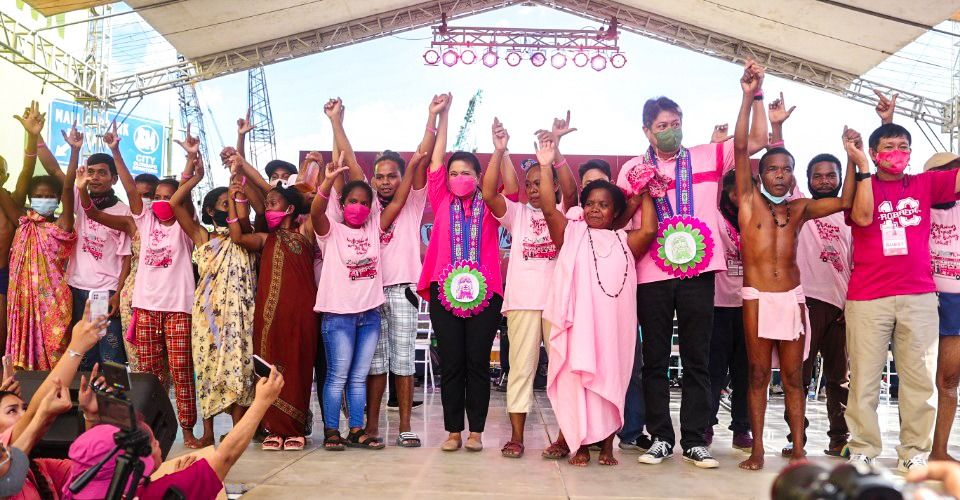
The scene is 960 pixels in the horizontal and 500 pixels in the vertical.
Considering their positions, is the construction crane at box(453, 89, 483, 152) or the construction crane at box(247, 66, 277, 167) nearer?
the construction crane at box(453, 89, 483, 152)

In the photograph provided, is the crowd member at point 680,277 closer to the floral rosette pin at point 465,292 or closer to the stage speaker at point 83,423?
the floral rosette pin at point 465,292

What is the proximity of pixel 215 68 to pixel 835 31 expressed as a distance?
9799 mm

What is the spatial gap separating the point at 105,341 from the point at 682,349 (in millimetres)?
3581

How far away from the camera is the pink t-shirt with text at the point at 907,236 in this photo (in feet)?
13.4

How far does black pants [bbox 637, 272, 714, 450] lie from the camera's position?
420 centimetres

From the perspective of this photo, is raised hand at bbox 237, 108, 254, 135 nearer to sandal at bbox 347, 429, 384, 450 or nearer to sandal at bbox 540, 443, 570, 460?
sandal at bbox 347, 429, 384, 450

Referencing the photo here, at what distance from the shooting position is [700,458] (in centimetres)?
411

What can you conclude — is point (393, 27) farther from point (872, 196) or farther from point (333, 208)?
point (872, 196)

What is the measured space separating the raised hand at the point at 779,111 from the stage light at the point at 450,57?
9.81 m

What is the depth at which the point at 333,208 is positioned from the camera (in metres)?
4.83

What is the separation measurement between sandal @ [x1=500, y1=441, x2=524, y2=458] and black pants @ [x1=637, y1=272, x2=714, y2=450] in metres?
0.72

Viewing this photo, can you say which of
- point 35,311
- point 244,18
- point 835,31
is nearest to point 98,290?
point 35,311

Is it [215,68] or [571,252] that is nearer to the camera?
[571,252]

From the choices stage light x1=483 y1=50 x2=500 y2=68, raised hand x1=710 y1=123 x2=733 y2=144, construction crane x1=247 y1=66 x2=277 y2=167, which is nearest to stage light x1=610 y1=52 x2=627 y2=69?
stage light x1=483 y1=50 x2=500 y2=68
